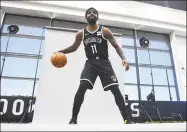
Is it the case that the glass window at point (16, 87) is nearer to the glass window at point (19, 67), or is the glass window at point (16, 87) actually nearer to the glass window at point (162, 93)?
the glass window at point (19, 67)

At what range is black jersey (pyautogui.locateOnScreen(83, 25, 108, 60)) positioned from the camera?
7.31ft

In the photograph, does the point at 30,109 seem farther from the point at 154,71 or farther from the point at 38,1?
the point at 154,71

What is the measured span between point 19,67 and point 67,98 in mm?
3094

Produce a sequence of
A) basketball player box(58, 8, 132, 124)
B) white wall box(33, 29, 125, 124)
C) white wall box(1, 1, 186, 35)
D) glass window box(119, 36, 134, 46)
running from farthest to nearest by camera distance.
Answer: glass window box(119, 36, 134, 46), white wall box(1, 1, 186, 35), white wall box(33, 29, 125, 124), basketball player box(58, 8, 132, 124)

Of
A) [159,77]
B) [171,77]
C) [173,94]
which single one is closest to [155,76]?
[159,77]

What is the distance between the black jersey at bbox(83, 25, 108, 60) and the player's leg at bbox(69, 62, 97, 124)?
14 centimetres

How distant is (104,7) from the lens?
22.6ft

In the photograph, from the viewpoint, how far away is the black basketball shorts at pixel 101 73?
2.09 m

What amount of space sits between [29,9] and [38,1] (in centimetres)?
40

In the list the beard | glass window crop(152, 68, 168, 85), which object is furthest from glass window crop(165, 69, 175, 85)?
the beard

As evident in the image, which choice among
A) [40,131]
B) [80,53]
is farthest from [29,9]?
[40,131]

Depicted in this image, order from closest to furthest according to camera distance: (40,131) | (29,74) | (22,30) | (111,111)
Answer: (40,131), (111,111), (29,74), (22,30)

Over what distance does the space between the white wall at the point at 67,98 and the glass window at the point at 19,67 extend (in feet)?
7.67

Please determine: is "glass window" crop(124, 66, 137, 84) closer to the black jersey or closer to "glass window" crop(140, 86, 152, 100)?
"glass window" crop(140, 86, 152, 100)
